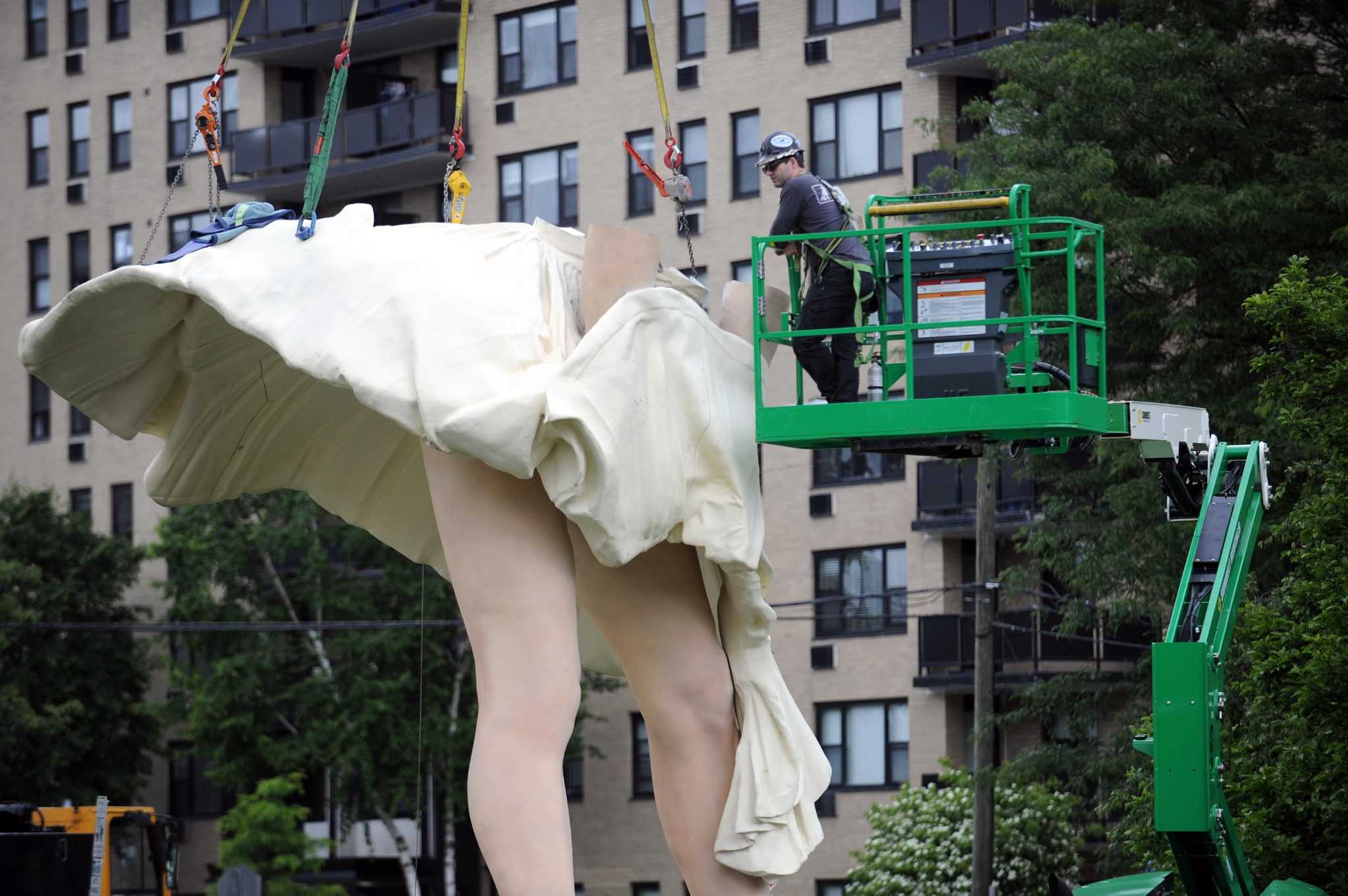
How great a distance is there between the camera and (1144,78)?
28.0m

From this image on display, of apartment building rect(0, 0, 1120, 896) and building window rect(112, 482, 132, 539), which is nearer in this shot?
apartment building rect(0, 0, 1120, 896)

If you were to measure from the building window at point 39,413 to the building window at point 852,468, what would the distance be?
22268mm

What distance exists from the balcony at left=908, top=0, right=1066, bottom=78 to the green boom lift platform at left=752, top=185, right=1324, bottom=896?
1167 inches

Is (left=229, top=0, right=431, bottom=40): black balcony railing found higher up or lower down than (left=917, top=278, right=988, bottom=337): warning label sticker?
higher up

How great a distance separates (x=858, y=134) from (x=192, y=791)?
22.7 metres

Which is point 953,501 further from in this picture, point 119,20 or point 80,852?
point 119,20

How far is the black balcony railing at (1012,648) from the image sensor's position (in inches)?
1515

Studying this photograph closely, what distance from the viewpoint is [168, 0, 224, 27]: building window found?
180 feet

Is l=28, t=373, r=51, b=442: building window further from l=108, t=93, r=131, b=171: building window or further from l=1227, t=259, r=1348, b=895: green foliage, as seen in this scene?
l=1227, t=259, r=1348, b=895: green foliage

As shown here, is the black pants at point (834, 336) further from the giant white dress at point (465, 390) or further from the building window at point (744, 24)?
the building window at point (744, 24)

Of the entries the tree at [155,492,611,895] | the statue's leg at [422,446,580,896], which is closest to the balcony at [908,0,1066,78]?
the tree at [155,492,611,895]

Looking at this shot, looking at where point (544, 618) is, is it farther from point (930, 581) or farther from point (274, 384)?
point (930, 581)

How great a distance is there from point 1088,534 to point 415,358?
65.6 ft

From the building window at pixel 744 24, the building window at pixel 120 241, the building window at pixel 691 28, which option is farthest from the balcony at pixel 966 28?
the building window at pixel 120 241
